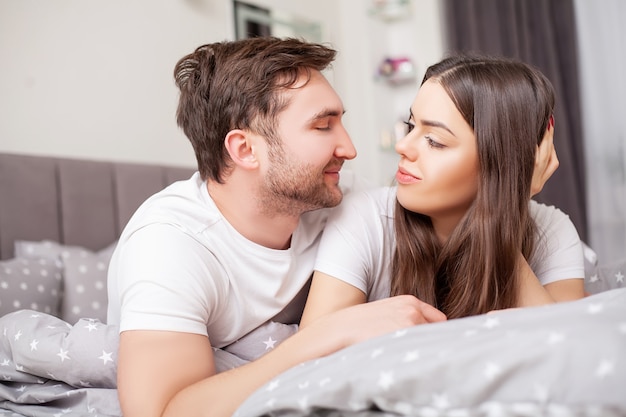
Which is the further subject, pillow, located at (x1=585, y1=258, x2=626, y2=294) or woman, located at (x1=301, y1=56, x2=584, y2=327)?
pillow, located at (x1=585, y1=258, x2=626, y2=294)

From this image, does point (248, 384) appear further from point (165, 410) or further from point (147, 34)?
point (147, 34)

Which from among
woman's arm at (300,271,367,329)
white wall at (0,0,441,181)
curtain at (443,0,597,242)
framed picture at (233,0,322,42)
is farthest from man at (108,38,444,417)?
curtain at (443,0,597,242)

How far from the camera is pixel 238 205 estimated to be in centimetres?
153

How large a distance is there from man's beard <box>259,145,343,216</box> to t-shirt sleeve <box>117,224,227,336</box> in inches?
9.2

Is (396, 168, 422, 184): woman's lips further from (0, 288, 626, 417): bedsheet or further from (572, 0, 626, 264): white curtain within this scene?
(572, 0, 626, 264): white curtain

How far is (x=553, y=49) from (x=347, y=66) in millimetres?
1333

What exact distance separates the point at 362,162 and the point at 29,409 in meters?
3.30

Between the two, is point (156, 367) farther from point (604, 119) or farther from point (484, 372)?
point (604, 119)

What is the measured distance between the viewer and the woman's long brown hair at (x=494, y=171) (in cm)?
142

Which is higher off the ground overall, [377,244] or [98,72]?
[98,72]

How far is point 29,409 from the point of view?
1325 mm

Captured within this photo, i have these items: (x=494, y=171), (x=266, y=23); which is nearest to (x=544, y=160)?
(x=494, y=171)

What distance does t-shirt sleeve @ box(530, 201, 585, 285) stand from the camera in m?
1.60

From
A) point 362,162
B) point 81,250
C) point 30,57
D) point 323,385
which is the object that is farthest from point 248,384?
point 362,162
